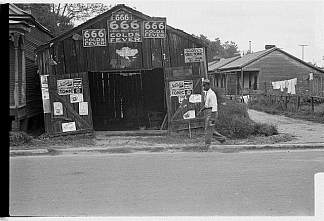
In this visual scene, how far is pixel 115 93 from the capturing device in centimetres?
1791

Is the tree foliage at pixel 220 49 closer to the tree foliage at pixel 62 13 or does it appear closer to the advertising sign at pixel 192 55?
the tree foliage at pixel 62 13

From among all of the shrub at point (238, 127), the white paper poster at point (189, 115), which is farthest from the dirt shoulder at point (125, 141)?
the white paper poster at point (189, 115)

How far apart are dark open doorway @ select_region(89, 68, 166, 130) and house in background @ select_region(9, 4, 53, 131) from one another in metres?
2.28

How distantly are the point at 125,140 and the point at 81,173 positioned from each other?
486 centimetres

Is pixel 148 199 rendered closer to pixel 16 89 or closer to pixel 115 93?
pixel 16 89

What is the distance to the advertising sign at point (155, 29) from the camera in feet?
46.3

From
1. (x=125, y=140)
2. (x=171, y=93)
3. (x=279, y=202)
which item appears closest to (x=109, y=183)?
(x=279, y=202)

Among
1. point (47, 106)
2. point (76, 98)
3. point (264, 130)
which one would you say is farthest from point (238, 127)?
point (47, 106)

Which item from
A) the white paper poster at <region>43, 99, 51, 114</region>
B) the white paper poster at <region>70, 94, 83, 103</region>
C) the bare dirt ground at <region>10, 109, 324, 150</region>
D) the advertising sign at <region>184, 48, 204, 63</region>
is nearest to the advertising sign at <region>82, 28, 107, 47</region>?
the white paper poster at <region>70, 94, 83, 103</region>

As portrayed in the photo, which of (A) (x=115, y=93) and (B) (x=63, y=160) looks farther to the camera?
(A) (x=115, y=93)

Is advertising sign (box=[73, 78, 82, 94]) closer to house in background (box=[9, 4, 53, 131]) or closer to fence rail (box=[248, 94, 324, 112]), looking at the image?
house in background (box=[9, 4, 53, 131])

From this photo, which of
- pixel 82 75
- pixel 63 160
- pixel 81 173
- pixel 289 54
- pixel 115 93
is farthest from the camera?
pixel 289 54

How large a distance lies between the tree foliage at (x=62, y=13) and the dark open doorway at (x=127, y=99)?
5757 mm

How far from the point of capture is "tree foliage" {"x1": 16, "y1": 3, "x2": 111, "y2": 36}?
26.6m
